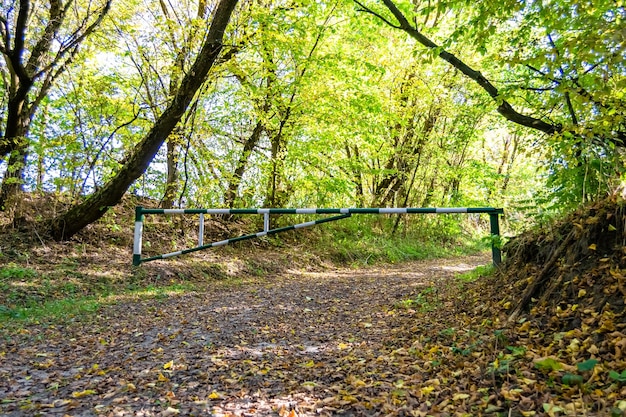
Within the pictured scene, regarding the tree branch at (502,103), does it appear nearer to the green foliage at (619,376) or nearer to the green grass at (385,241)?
the green foliage at (619,376)

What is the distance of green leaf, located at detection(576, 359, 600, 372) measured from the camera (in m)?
2.32

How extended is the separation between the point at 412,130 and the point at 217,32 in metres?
7.89

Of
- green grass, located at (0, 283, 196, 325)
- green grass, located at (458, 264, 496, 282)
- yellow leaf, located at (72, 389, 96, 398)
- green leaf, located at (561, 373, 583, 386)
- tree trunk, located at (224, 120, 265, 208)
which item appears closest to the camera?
green leaf, located at (561, 373, 583, 386)

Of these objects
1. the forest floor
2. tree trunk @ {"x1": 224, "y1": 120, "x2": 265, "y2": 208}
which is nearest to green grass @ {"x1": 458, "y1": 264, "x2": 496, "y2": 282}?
the forest floor

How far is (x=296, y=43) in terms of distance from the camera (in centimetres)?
921

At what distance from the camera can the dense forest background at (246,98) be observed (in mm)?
6182

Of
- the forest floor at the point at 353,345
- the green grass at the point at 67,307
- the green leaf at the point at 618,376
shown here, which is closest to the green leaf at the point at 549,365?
the forest floor at the point at 353,345

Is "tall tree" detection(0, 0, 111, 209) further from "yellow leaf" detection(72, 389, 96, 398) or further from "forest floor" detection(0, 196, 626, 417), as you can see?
"yellow leaf" detection(72, 389, 96, 398)

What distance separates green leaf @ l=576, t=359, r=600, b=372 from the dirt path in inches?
37.6

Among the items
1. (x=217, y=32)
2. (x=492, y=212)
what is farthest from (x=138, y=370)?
(x=217, y=32)

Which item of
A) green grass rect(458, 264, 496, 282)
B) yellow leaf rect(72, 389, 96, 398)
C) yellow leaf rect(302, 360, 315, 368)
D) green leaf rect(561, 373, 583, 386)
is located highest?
green grass rect(458, 264, 496, 282)

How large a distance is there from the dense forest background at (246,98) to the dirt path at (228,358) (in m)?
2.24

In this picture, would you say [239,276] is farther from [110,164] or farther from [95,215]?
[110,164]

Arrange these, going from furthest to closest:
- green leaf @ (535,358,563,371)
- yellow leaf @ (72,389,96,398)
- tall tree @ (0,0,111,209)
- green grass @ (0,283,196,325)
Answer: tall tree @ (0,0,111,209)
green grass @ (0,283,196,325)
yellow leaf @ (72,389,96,398)
green leaf @ (535,358,563,371)
